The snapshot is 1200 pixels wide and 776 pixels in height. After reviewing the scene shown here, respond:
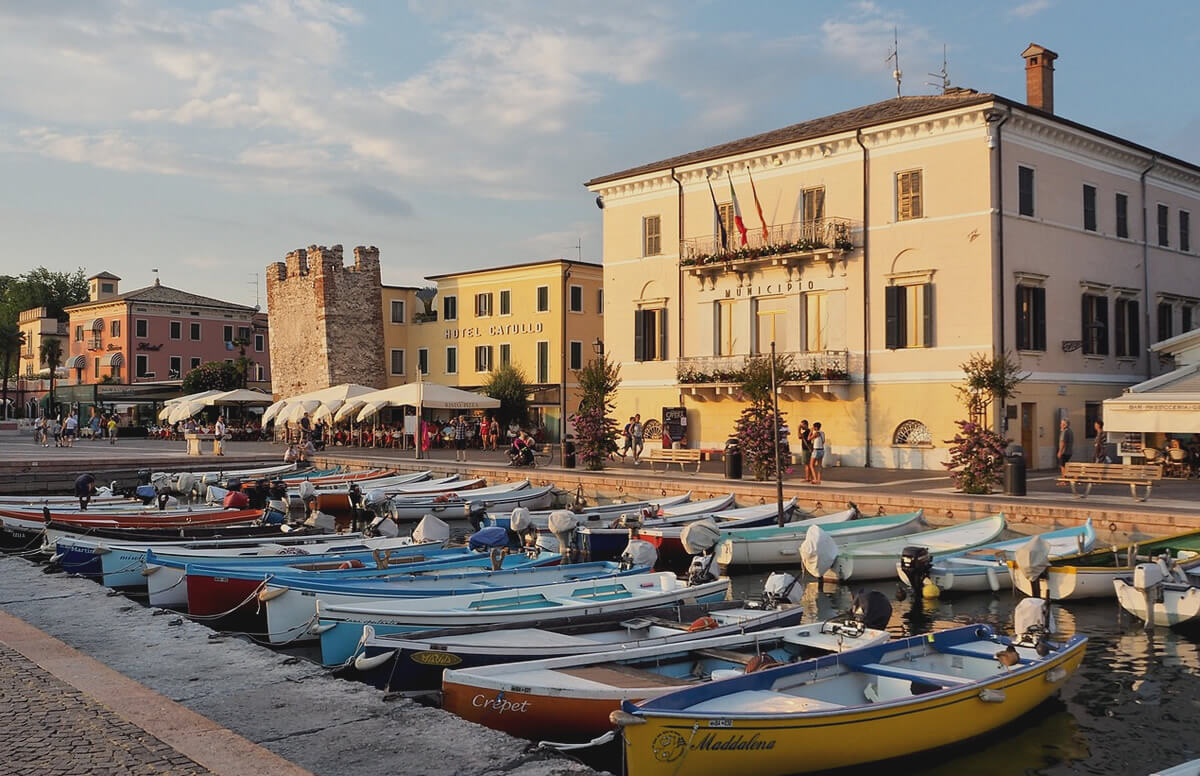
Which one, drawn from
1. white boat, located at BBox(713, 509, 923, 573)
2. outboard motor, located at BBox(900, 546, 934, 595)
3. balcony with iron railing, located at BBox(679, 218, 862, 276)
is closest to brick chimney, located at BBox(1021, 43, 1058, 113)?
balcony with iron railing, located at BBox(679, 218, 862, 276)

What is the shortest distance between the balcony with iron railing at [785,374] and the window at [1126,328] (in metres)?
9.43

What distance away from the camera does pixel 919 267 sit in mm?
33094

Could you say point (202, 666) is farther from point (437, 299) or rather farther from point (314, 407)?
point (437, 299)

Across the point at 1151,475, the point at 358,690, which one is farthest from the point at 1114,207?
the point at 358,690

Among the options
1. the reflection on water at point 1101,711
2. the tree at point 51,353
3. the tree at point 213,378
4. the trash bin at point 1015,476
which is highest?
the tree at point 51,353

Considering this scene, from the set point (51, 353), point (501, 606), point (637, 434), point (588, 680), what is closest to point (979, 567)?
point (501, 606)

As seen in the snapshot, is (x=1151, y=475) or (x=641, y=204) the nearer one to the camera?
(x=1151, y=475)

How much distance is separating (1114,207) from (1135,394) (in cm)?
969

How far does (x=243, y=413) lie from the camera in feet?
225

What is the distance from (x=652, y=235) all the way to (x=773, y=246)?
654 centimetres

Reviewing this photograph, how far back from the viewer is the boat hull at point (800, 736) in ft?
27.9

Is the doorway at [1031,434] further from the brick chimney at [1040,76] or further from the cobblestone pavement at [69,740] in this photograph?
the cobblestone pavement at [69,740]

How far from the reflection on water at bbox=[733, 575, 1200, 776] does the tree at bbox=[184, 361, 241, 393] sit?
5981cm

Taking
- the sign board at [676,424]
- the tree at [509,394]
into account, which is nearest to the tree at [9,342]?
the tree at [509,394]
